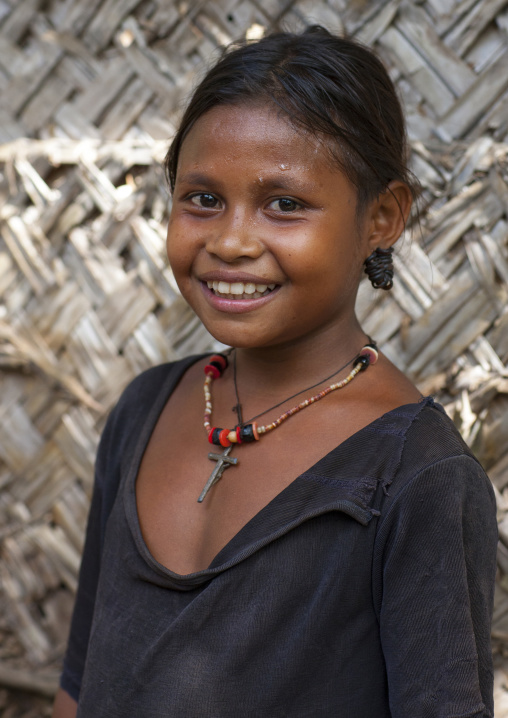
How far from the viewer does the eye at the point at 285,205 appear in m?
0.97

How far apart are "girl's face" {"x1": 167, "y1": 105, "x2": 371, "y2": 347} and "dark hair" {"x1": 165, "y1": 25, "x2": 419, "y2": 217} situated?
23 millimetres

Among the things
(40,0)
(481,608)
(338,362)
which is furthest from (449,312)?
(40,0)

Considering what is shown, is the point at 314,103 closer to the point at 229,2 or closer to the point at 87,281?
the point at 229,2

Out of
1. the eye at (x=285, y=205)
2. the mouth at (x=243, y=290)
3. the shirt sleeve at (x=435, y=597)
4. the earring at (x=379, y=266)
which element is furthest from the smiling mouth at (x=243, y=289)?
the shirt sleeve at (x=435, y=597)

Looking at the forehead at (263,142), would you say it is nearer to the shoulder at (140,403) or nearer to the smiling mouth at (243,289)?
the smiling mouth at (243,289)

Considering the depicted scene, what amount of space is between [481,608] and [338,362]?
39cm

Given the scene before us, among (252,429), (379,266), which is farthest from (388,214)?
(252,429)

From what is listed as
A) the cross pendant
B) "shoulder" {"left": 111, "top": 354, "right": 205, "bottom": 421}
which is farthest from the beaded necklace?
"shoulder" {"left": 111, "top": 354, "right": 205, "bottom": 421}

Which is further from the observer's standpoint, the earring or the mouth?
the earring

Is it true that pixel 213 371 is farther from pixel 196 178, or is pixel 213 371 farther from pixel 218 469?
pixel 196 178

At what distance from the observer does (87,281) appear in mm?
1989

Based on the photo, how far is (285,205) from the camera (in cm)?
97

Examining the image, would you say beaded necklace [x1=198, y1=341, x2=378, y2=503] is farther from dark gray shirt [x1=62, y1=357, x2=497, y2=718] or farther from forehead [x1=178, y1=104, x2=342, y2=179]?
forehead [x1=178, y1=104, x2=342, y2=179]

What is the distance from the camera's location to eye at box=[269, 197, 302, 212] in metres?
0.97
